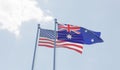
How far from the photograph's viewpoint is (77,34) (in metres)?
36.3

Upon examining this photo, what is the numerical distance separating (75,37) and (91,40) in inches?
61.2

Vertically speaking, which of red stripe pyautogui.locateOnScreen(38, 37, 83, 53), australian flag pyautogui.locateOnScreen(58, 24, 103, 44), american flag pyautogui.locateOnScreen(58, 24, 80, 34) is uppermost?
american flag pyautogui.locateOnScreen(58, 24, 80, 34)

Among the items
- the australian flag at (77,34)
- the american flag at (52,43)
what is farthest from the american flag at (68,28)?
the american flag at (52,43)

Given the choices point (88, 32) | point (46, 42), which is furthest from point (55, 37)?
point (88, 32)

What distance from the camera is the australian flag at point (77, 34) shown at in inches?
1406

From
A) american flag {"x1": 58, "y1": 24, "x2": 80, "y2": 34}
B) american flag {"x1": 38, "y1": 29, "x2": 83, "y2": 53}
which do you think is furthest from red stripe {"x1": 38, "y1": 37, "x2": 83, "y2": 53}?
american flag {"x1": 58, "y1": 24, "x2": 80, "y2": 34}

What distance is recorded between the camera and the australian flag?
117 feet

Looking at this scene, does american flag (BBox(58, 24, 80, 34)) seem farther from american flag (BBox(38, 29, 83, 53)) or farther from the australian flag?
american flag (BBox(38, 29, 83, 53))

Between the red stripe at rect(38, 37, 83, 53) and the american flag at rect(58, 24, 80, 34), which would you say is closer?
the red stripe at rect(38, 37, 83, 53)

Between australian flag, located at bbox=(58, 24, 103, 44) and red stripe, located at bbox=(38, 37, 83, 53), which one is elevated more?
australian flag, located at bbox=(58, 24, 103, 44)

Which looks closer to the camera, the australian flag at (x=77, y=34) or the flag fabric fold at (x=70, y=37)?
the flag fabric fold at (x=70, y=37)

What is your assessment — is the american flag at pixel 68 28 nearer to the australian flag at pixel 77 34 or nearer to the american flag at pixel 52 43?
the australian flag at pixel 77 34

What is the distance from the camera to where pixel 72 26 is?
3641 cm

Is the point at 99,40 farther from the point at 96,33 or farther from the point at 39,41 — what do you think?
the point at 39,41
